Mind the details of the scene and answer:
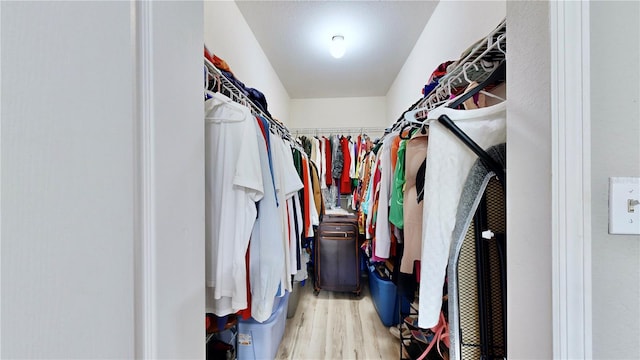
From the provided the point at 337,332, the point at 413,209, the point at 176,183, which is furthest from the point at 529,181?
the point at 337,332

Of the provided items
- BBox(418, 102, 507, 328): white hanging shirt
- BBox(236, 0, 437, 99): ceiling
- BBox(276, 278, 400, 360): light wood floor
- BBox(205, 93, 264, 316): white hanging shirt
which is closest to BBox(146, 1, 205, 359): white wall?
BBox(205, 93, 264, 316): white hanging shirt

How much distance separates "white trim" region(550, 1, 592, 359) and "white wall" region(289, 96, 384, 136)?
9.52 feet

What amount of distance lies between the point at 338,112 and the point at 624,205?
308 cm

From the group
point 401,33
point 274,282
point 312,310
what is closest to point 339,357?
point 312,310

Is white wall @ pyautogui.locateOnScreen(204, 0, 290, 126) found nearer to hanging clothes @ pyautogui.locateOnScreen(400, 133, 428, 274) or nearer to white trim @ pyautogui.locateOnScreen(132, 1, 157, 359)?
white trim @ pyautogui.locateOnScreen(132, 1, 157, 359)

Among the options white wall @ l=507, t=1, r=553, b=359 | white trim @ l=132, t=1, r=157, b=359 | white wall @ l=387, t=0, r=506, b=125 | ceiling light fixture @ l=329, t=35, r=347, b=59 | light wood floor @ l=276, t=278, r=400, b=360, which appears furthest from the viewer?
ceiling light fixture @ l=329, t=35, r=347, b=59

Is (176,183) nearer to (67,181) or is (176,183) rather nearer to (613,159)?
(67,181)

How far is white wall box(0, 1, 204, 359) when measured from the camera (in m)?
0.24

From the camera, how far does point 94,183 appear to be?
0.31 meters

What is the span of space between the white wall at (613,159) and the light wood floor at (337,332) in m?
1.40

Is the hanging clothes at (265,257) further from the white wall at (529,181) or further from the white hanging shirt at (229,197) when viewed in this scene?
the white wall at (529,181)

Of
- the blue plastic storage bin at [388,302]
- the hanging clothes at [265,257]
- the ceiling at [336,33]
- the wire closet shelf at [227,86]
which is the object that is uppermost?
the ceiling at [336,33]

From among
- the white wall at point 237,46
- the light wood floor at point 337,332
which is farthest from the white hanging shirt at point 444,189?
the white wall at point 237,46

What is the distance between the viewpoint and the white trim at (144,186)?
1.21ft
